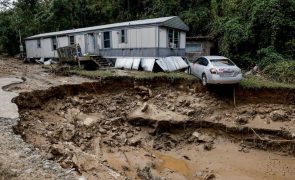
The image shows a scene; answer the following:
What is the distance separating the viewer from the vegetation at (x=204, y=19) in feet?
65.0

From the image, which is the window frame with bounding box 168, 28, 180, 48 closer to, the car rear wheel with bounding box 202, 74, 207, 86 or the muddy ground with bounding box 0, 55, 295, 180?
the muddy ground with bounding box 0, 55, 295, 180

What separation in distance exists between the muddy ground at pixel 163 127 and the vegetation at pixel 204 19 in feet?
19.5

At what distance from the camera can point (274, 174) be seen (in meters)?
10.4

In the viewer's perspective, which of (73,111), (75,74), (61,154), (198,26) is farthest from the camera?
(198,26)

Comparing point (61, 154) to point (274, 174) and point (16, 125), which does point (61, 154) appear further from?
point (274, 174)

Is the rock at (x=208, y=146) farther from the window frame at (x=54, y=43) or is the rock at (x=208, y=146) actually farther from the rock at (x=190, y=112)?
the window frame at (x=54, y=43)

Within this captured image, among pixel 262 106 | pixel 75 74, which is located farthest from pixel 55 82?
pixel 262 106

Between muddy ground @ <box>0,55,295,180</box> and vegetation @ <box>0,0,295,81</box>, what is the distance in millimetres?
5948

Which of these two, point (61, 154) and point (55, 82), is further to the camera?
point (55, 82)

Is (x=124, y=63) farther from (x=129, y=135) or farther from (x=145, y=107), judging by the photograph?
(x=129, y=135)

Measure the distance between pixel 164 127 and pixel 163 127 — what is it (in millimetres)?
51

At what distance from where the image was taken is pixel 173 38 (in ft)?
69.6

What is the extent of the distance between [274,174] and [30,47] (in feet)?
95.5

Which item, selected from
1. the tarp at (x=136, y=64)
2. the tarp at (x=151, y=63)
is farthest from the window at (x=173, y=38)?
the tarp at (x=136, y=64)
